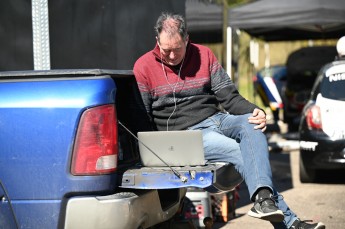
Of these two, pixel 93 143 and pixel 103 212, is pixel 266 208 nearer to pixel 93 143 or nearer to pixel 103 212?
pixel 103 212

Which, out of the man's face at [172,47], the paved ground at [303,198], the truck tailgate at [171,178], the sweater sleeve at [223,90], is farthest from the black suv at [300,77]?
the truck tailgate at [171,178]

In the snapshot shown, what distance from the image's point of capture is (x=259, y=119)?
16.0 feet

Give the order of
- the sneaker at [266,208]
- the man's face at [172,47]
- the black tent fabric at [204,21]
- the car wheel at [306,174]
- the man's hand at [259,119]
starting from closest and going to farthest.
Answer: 1. the sneaker at [266,208]
2. the man's hand at [259,119]
3. the man's face at [172,47]
4. the car wheel at [306,174]
5. the black tent fabric at [204,21]

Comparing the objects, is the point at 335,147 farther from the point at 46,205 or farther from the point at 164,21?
the point at 46,205

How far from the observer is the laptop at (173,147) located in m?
4.45

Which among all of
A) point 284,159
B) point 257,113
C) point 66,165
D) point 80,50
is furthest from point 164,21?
point 284,159

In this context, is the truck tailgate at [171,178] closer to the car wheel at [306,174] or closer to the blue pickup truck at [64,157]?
the blue pickup truck at [64,157]

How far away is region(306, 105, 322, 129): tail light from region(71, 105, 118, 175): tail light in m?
5.47

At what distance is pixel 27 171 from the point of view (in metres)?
4.23

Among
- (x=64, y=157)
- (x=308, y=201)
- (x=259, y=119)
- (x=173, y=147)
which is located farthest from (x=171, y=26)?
(x=308, y=201)

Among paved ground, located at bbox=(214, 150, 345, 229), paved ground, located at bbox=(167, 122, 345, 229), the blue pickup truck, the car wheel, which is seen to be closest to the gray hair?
the blue pickup truck

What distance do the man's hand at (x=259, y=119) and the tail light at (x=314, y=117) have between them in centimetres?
452

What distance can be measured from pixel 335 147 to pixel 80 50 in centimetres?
343

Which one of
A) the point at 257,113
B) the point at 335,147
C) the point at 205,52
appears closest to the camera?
the point at 257,113
